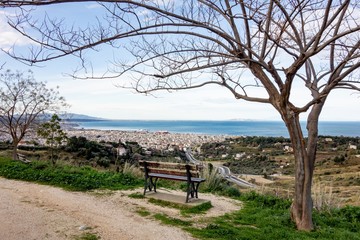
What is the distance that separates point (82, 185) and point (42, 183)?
117 centimetres

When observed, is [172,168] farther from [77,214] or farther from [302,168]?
[302,168]

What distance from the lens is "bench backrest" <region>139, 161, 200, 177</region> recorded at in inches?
286

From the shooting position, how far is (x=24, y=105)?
15000 mm

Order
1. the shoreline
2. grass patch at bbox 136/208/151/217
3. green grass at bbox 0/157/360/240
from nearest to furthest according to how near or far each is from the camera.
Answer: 1. green grass at bbox 0/157/360/240
2. grass patch at bbox 136/208/151/217
3. the shoreline

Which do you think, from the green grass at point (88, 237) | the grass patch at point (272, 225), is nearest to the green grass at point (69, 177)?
the grass patch at point (272, 225)

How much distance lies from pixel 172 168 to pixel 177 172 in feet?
0.88

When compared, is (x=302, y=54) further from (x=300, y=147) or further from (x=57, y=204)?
(x=57, y=204)

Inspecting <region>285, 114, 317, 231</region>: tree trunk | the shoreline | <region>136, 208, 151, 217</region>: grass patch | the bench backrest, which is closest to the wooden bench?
the bench backrest

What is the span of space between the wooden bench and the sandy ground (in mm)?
614

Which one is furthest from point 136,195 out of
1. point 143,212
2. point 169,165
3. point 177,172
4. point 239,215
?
point 239,215

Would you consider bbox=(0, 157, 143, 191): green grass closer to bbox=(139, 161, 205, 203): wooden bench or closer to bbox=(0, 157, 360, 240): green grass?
bbox=(0, 157, 360, 240): green grass

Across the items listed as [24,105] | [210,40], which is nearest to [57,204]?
[210,40]

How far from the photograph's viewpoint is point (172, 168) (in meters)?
7.83

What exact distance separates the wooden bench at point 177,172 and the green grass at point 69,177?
3.94ft
